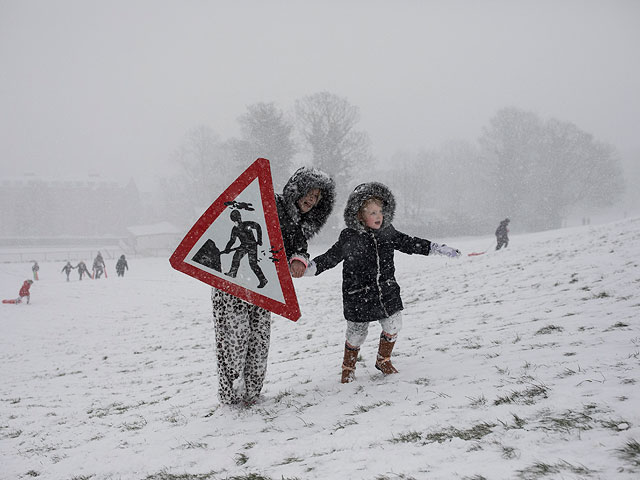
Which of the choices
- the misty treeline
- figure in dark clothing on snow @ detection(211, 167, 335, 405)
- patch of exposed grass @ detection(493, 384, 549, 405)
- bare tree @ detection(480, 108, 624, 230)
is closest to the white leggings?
figure in dark clothing on snow @ detection(211, 167, 335, 405)

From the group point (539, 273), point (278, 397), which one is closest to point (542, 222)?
point (539, 273)

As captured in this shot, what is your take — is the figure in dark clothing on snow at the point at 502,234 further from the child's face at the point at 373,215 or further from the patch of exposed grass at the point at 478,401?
the patch of exposed grass at the point at 478,401

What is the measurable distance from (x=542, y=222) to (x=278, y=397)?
51.6 m

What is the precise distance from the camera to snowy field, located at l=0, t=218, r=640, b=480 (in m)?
2.16

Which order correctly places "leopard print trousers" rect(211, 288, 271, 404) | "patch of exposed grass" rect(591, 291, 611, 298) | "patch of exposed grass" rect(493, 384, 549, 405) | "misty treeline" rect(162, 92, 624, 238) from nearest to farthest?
"patch of exposed grass" rect(493, 384, 549, 405) → "leopard print trousers" rect(211, 288, 271, 404) → "patch of exposed grass" rect(591, 291, 611, 298) → "misty treeline" rect(162, 92, 624, 238)

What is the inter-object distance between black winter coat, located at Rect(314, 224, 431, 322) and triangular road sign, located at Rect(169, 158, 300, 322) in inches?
21.2

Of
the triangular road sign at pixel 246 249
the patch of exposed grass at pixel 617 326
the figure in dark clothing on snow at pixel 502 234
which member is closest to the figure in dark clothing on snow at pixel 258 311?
the triangular road sign at pixel 246 249

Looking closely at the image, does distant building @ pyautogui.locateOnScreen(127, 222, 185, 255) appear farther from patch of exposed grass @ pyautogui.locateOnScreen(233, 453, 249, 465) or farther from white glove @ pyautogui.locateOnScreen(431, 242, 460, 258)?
patch of exposed grass @ pyautogui.locateOnScreen(233, 453, 249, 465)

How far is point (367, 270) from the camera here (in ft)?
12.9

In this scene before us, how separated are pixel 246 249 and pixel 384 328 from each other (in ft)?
5.62

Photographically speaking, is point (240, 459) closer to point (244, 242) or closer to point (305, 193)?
point (244, 242)

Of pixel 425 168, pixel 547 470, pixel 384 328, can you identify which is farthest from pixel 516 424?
pixel 425 168

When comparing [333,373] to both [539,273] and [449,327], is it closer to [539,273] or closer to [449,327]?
[449,327]

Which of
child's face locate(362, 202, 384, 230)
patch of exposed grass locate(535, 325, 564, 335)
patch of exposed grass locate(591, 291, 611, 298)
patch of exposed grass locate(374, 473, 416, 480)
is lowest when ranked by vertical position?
patch of exposed grass locate(374, 473, 416, 480)
